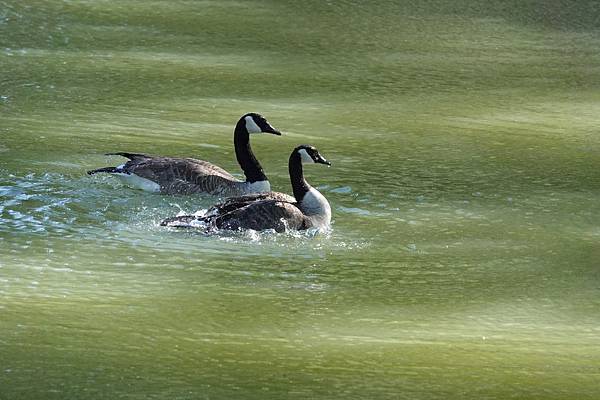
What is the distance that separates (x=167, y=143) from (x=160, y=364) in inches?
223

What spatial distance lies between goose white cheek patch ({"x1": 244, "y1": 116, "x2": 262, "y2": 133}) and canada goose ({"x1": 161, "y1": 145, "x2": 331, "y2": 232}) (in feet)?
4.93

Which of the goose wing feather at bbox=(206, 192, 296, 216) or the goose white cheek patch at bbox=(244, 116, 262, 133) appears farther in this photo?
the goose white cheek patch at bbox=(244, 116, 262, 133)

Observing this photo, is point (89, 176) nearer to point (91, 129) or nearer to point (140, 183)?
point (140, 183)

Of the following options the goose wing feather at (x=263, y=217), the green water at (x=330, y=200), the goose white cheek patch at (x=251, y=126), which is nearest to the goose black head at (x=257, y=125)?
the goose white cheek patch at (x=251, y=126)

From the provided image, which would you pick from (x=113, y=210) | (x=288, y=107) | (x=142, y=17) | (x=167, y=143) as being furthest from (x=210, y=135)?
(x=142, y=17)

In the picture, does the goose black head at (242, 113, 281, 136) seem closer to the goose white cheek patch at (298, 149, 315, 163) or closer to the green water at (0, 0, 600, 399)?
the green water at (0, 0, 600, 399)

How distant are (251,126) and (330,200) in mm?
1210

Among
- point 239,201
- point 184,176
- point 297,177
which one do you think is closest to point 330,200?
point 297,177

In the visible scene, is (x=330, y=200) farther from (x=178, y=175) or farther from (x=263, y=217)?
(x=178, y=175)

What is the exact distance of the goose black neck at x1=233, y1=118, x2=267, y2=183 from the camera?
11.1 metres

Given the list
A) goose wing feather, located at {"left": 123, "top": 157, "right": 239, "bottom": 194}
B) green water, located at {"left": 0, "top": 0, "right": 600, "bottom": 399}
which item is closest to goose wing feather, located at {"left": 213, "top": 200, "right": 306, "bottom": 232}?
green water, located at {"left": 0, "top": 0, "right": 600, "bottom": 399}

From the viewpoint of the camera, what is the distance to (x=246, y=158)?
11242 mm

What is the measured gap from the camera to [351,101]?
14695 millimetres

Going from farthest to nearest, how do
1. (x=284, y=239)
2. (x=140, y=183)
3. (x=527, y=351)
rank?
(x=140, y=183)
(x=284, y=239)
(x=527, y=351)
